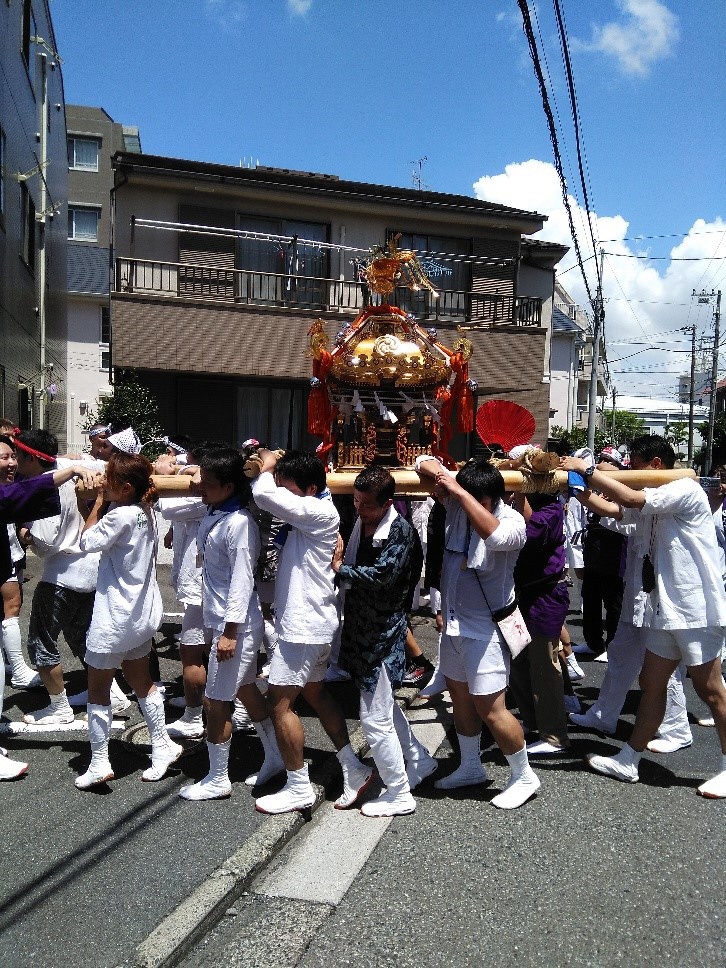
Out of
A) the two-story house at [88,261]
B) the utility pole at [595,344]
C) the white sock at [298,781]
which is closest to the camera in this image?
the white sock at [298,781]

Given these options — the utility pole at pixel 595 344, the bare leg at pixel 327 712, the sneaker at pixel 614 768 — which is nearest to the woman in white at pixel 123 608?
the bare leg at pixel 327 712

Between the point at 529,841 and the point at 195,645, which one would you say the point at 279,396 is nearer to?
the point at 195,645

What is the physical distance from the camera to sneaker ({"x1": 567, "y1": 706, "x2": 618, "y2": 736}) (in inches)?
220

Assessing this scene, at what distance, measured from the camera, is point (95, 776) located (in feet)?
14.4

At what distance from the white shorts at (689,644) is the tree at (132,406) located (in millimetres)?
12091

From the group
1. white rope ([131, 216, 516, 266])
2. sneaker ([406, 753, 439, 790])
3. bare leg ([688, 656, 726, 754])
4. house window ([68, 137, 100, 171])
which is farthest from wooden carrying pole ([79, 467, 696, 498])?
house window ([68, 137, 100, 171])

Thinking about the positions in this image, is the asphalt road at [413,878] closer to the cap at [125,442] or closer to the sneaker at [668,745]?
the sneaker at [668,745]

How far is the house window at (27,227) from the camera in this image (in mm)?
14430

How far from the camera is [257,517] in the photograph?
16.8ft

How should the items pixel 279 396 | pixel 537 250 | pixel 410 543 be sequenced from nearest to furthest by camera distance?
pixel 410 543 < pixel 279 396 < pixel 537 250

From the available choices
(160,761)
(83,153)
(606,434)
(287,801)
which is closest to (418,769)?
(287,801)

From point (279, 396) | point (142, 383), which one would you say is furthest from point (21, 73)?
point (279, 396)

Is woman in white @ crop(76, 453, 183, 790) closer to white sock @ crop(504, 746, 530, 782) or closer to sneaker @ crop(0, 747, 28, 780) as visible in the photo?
sneaker @ crop(0, 747, 28, 780)

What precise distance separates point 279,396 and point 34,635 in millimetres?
12543
